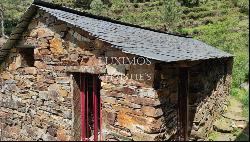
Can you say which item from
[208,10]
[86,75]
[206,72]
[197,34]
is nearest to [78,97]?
[86,75]

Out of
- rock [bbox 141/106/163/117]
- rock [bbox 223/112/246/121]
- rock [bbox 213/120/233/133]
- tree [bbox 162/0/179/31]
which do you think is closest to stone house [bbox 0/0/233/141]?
rock [bbox 141/106/163/117]

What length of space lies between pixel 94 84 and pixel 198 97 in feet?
8.52

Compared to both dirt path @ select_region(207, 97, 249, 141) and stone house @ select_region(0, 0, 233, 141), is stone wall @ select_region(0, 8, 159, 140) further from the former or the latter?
dirt path @ select_region(207, 97, 249, 141)

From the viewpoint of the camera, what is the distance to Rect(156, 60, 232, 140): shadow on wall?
562 centimetres

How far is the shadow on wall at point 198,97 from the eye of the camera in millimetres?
5624

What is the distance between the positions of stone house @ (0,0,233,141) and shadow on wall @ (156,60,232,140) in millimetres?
21

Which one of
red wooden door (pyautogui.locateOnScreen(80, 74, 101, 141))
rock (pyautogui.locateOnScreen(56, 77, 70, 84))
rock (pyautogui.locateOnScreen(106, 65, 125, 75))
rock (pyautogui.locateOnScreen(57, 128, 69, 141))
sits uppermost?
rock (pyautogui.locateOnScreen(106, 65, 125, 75))

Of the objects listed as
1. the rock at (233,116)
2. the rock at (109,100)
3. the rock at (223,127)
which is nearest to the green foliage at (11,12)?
the rock at (233,116)

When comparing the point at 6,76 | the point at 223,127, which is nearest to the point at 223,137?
the point at 223,127

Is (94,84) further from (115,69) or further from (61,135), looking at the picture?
(61,135)

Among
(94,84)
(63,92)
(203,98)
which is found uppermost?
(94,84)

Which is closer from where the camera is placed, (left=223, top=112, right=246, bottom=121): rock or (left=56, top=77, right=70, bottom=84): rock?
(left=56, top=77, right=70, bottom=84): rock

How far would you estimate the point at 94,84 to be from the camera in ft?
20.7

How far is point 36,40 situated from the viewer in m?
7.11
